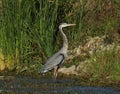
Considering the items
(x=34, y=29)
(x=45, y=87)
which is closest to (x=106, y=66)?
(x=45, y=87)

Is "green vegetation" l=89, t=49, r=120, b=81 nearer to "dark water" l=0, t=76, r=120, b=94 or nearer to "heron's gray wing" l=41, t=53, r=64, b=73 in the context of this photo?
"dark water" l=0, t=76, r=120, b=94

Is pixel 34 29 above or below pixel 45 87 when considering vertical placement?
above

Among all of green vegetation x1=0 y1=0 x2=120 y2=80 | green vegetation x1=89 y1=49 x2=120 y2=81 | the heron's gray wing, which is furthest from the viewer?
green vegetation x1=0 y1=0 x2=120 y2=80

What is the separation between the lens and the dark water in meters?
11.1

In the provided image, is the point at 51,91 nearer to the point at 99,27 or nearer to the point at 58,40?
the point at 58,40

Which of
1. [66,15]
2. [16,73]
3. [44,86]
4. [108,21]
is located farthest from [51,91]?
[108,21]

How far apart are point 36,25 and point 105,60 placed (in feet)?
10.4

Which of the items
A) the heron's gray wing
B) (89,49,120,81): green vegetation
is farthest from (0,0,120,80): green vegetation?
(89,49,120,81): green vegetation

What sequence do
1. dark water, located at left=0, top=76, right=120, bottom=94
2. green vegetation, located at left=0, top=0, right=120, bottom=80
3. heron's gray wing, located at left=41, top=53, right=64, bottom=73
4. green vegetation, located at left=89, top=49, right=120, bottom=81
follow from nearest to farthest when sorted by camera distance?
dark water, located at left=0, top=76, right=120, bottom=94
green vegetation, located at left=89, top=49, right=120, bottom=81
heron's gray wing, located at left=41, top=53, right=64, bottom=73
green vegetation, located at left=0, top=0, right=120, bottom=80

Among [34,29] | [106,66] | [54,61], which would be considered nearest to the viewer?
[106,66]

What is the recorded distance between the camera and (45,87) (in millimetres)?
11859

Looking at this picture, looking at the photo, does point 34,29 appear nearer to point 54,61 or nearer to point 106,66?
point 54,61

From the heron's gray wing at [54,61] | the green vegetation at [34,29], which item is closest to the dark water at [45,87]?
the heron's gray wing at [54,61]

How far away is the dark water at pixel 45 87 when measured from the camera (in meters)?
11.1
